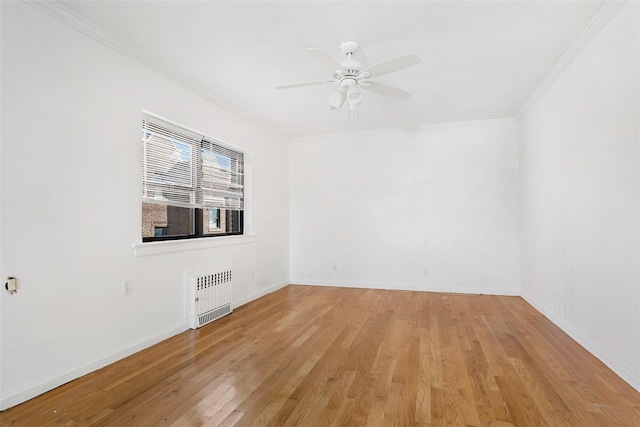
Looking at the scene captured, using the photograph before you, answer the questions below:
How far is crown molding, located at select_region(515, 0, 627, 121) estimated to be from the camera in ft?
7.47

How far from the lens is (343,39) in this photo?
265 centimetres

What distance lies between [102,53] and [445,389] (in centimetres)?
352

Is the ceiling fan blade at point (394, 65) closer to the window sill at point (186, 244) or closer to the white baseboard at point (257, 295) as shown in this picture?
the window sill at point (186, 244)

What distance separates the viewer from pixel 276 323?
142 inches

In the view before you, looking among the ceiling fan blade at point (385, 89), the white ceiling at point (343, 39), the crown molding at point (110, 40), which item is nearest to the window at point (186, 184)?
the crown molding at point (110, 40)

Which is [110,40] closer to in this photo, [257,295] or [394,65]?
[394,65]

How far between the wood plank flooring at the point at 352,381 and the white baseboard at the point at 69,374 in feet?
0.18

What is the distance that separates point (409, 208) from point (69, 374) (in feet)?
14.9

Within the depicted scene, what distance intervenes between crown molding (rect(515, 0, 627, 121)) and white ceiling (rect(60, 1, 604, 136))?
5cm

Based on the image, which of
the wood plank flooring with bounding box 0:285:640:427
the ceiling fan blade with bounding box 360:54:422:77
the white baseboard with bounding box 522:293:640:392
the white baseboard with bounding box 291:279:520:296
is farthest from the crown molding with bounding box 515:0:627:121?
the white baseboard with bounding box 291:279:520:296

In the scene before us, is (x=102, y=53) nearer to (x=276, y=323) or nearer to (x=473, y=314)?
(x=276, y=323)

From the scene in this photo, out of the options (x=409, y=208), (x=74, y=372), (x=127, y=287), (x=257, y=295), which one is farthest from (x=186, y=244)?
(x=409, y=208)

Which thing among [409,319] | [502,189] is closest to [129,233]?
[409,319]

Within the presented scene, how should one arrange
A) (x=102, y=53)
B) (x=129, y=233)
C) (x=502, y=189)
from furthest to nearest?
(x=502, y=189), (x=129, y=233), (x=102, y=53)
